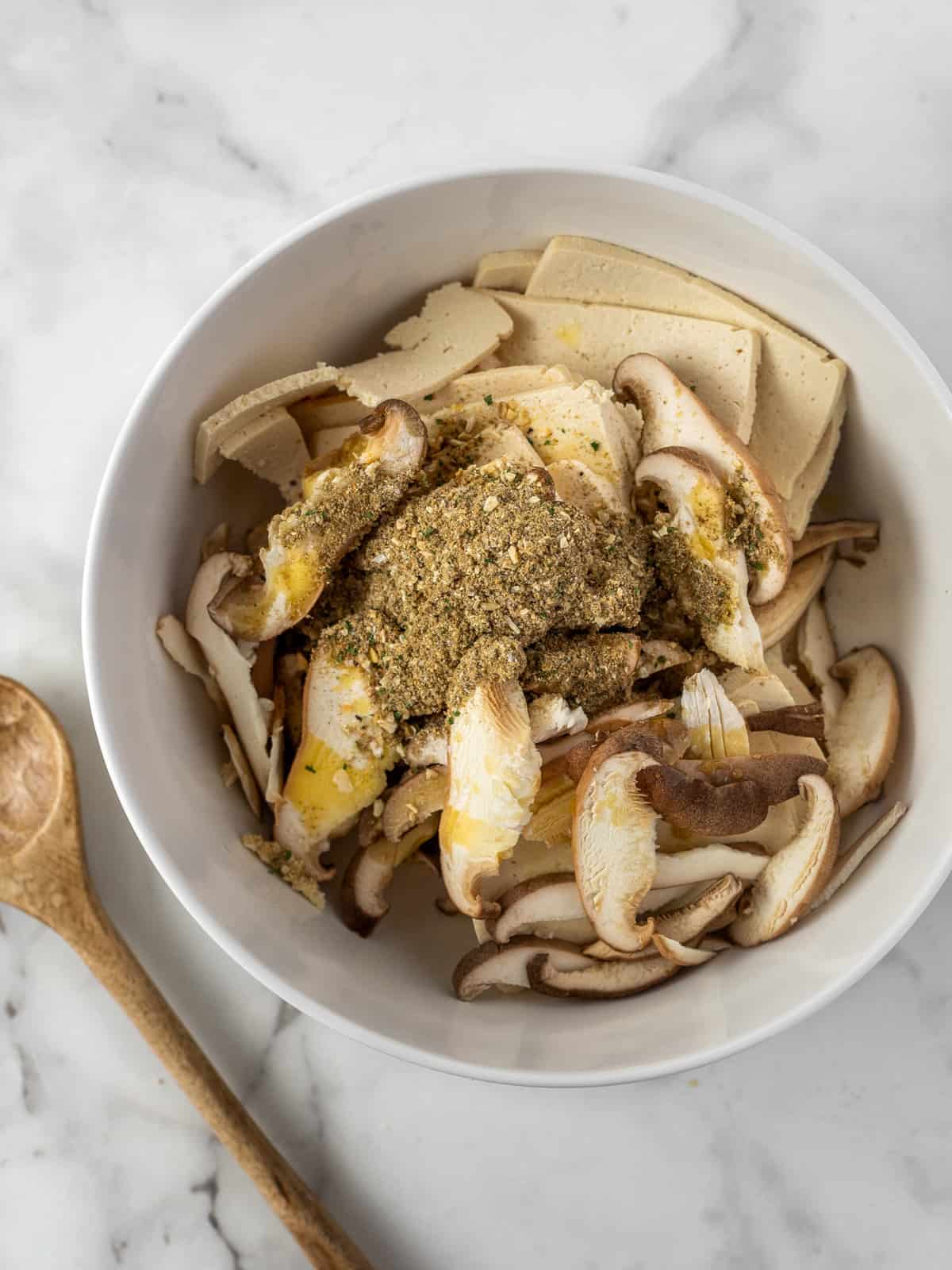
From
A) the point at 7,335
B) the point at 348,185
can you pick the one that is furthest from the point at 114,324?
the point at 348,185

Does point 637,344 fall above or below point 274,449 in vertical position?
above

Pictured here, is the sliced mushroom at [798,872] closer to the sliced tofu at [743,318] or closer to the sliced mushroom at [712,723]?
the sliced mushroom at [712,723]

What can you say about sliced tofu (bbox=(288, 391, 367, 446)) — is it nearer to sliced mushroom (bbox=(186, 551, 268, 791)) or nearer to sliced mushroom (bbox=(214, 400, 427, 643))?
sliced mushroom (bbox=(214, 400, 427, 643))

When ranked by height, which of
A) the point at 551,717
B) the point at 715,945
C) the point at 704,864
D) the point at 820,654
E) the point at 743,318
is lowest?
the point at 715,945

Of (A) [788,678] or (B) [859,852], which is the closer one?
(B) [859,852]

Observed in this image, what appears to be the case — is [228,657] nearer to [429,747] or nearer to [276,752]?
[276,752]

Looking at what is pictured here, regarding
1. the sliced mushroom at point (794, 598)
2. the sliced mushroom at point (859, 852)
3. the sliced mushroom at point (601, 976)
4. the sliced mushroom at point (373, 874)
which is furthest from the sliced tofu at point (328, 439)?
the sliced mushroom at point (859, 852)

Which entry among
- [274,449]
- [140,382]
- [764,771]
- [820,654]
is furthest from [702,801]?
[140,382]
